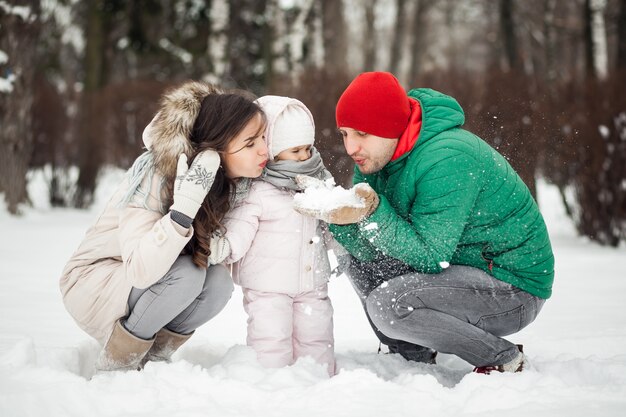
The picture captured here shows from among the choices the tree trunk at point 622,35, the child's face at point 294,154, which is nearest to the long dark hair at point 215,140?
the child's face at point 294,154

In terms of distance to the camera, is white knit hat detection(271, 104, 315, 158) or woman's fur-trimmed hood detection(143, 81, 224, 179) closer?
woman's fur-trimmed hood detection(143, 81, 224, 179)

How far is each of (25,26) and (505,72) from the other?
519 centimetres

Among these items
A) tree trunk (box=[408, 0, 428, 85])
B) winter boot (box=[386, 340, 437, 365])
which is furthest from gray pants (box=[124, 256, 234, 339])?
tree trunk (box=[408, 0, 428, 85])

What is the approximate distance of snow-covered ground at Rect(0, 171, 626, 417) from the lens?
2.12 meters

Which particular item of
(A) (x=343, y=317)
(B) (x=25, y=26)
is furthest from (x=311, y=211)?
(B) (x=25, y=26)

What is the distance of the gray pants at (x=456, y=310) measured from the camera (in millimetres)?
2506

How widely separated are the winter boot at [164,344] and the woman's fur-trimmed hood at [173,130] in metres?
0.65

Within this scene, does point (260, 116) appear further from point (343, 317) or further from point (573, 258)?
point (573, 258)

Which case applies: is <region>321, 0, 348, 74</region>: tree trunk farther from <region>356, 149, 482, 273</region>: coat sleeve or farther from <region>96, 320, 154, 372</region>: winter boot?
<region>96, 320, 154, 372</region>: winter boot

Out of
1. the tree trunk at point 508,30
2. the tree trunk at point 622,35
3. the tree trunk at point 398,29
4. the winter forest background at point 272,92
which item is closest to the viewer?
the winter forest background at point 272,92

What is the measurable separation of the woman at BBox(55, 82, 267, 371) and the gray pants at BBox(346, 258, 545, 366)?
0.67m

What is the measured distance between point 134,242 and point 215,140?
50 centimetres

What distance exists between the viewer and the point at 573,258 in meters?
5.71

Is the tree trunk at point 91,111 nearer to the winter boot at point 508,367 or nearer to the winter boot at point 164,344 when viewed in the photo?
the winter boot at point 164,344
